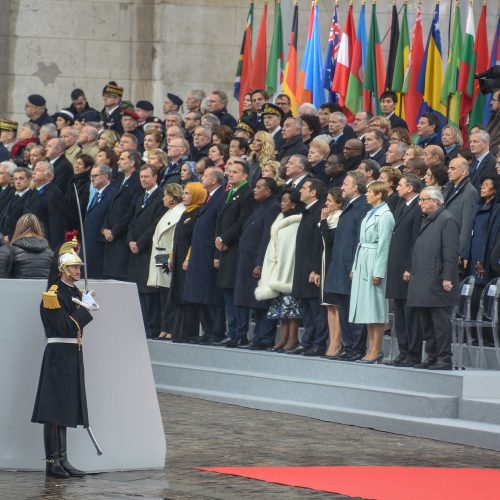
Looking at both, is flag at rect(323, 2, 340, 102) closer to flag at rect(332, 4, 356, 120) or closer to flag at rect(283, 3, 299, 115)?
flag at rect(332, 4, 356, 120)

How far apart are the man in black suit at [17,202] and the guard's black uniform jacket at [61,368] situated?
896 centimetres

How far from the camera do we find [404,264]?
15.8 metres

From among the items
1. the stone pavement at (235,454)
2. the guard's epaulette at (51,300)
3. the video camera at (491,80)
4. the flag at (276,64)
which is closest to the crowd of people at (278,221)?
the video camera at (491,80)

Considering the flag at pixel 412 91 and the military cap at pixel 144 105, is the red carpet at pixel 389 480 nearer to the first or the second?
the flag at pixel 412 91

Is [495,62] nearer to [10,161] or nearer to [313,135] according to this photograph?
[313,135]

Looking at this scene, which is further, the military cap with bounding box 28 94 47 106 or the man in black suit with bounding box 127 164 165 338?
the military cap with bounding box 28 94 47 106

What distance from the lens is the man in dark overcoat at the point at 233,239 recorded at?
1808cm

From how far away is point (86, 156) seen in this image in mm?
21125

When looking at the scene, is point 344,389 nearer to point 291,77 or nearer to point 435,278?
point 435,278

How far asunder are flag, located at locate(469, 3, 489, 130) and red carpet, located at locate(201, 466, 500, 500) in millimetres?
10543

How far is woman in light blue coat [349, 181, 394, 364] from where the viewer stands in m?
15.9

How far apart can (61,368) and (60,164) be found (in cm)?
1013

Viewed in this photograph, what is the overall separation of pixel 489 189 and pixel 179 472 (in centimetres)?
547

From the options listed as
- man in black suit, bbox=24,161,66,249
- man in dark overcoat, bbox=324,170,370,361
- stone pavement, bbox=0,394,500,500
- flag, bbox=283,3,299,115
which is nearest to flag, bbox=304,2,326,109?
flag, bbox=283,3,299,115
